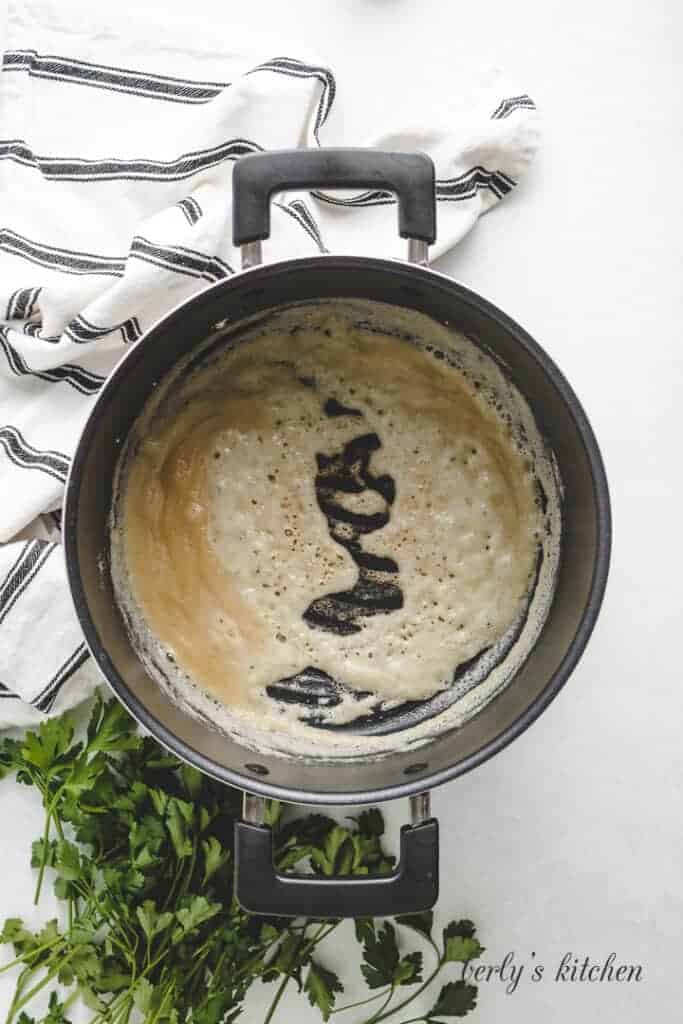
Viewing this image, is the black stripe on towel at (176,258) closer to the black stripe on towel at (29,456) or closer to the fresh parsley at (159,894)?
the black stripe on towel at (29,456)

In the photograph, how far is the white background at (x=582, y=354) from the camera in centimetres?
98

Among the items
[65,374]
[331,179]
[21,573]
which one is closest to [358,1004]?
[21,573]

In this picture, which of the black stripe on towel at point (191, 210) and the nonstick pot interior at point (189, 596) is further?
the black stripe on towel at point (191, 210)

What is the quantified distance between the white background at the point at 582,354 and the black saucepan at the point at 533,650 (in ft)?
0.57

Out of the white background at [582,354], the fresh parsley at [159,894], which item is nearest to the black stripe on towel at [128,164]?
the white background at [582,354]

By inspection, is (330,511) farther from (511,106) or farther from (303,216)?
(511,106)

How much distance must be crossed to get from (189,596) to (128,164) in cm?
41

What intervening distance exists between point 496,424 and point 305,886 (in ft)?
1.42

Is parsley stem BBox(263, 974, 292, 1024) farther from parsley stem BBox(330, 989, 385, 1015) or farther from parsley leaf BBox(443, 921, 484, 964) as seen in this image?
parsley leaf BBox(443, 921, 484, 964)

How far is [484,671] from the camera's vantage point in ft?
2.98

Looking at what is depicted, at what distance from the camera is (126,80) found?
3.10ft

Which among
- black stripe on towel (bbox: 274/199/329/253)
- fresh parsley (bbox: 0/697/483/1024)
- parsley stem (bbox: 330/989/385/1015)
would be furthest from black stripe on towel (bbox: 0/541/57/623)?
parsley stem (bbox: 330/989/385/1015)

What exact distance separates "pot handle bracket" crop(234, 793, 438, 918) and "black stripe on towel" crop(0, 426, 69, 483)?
0.37 metres

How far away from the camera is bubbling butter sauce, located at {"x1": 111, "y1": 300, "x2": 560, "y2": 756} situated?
2.97 feet
